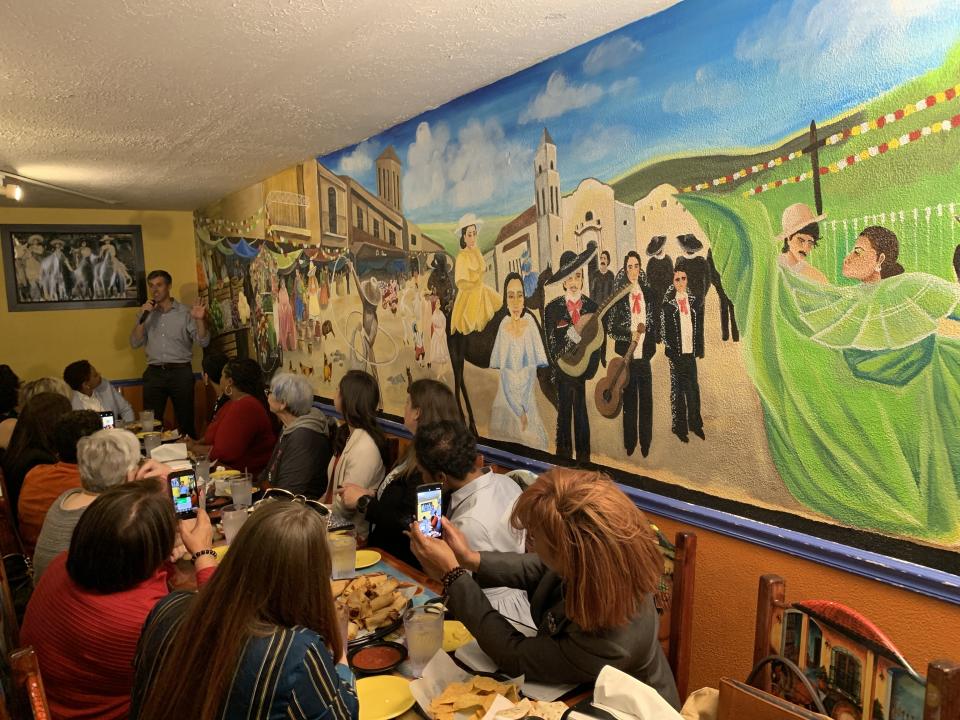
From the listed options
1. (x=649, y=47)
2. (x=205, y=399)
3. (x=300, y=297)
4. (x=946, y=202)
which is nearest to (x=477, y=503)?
(x=946, y=202)

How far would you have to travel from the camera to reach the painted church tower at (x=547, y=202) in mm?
2885

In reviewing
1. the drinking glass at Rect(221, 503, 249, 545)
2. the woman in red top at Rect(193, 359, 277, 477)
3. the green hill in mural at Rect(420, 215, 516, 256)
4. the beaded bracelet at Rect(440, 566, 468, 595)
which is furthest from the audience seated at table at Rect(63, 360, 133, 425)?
the beaded bracelet at Rect(440, 566, 468, 595)

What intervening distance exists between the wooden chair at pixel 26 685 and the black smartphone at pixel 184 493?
1163 mm

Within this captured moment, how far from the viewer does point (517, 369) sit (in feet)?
10.5

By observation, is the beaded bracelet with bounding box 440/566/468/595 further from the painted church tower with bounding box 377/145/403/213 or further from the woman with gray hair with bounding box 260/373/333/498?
the painted church tower with bounding box 377/145/403/213

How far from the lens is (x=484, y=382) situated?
11.3 feet

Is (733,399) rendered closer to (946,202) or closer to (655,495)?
(655,495)

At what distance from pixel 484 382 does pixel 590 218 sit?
106 centimetres

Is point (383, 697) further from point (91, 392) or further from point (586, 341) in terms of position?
point (91, 392)

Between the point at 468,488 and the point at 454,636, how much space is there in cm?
63

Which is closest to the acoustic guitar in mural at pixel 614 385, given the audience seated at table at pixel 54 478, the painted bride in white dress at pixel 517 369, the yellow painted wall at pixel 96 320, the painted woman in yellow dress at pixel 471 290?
the painted bride in white dress at pixel 517 369

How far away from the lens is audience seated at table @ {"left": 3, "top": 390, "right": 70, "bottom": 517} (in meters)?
3.08

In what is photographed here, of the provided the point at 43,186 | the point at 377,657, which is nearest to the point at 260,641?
the point at 377,657

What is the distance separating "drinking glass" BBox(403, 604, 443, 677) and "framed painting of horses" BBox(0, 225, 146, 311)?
6.74 meters
